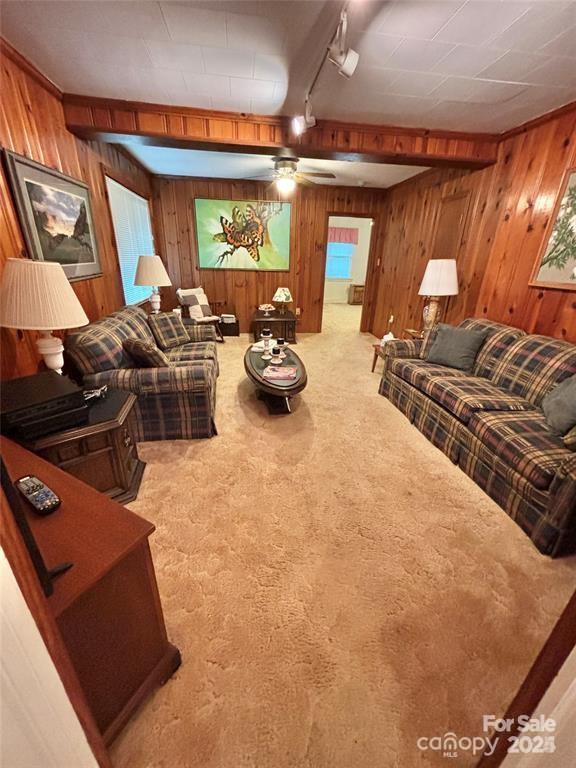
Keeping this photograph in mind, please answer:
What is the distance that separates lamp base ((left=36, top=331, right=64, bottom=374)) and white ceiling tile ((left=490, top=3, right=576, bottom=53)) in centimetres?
287

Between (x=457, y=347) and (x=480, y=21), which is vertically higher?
(x=480, y=21)

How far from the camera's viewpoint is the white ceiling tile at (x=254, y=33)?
5.03 feet

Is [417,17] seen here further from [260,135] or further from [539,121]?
[539,121]

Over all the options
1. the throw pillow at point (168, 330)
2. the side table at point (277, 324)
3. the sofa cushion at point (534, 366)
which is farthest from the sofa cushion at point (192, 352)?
the sofa cushion at point (534, 366)

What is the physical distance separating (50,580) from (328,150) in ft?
10.7

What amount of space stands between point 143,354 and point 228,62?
190 cm

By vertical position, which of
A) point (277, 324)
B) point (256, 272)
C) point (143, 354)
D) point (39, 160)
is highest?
point (39, 160)

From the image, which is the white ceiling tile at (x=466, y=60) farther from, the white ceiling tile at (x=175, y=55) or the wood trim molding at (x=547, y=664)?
the wood trim molding at (x=547, y=664)

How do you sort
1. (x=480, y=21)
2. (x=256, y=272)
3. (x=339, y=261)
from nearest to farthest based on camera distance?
(x=480, y=21) → (x=256, y=272) → (x=339, y=261)

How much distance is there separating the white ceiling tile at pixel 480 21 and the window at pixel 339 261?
7420 mm

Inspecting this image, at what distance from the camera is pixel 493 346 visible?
273cm

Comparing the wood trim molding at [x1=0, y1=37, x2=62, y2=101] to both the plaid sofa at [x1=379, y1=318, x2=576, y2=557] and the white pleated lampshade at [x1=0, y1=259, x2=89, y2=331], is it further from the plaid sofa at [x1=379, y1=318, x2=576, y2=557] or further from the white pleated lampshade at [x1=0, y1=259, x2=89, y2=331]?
the plaid sofa at [x1=379, y1=318, x2=576, y2=557]

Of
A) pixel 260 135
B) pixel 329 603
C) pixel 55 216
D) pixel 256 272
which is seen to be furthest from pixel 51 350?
pixel 256 272

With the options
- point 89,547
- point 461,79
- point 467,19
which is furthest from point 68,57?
point 89,547
